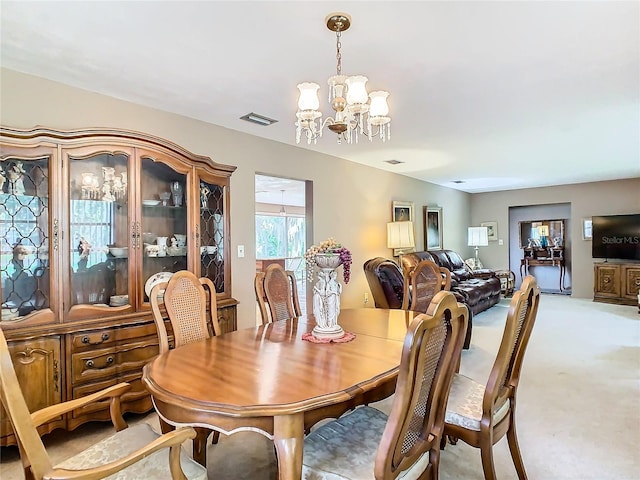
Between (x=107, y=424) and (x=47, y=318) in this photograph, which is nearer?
(x=47, y=318)

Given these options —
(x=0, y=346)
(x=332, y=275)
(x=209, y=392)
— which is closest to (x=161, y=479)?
(x=209, y=392)

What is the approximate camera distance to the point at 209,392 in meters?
1.41

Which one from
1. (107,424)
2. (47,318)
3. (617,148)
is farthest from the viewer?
(617,148)

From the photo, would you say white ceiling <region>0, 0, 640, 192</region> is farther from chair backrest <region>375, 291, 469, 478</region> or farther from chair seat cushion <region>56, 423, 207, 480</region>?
chair seat cushion <region>56, 423, 207, 480</region>

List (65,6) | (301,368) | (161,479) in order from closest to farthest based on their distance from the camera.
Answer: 1. (161,479)
2. (301,368)
3. (65,6)

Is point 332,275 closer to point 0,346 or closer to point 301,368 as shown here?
point 301,368

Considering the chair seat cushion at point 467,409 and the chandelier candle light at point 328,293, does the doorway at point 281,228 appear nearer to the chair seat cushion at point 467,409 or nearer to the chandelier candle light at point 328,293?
the chandelier candle light at point 328,293

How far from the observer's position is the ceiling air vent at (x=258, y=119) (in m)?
3.47

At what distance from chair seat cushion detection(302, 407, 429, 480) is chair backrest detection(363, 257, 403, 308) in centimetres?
284

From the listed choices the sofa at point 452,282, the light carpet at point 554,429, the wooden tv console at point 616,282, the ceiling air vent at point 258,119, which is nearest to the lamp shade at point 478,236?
the sofa at point 452,282

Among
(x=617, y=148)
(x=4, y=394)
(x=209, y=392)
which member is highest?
(x=617, y=148)

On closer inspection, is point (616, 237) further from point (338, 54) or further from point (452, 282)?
point (338, 54)

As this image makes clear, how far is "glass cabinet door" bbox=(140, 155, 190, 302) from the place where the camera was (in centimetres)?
294

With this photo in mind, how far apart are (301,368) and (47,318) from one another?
177cm
